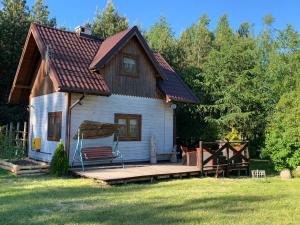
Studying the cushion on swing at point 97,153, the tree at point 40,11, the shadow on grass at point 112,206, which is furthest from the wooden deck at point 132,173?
the tree at point 40,11

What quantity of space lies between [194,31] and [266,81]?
15.7 m

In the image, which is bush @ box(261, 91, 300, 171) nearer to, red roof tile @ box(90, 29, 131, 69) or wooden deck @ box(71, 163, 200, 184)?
wooden deck @ box(71, 163, 200, 184)

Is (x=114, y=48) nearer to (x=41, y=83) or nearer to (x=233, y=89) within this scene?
(x=41, y=83)

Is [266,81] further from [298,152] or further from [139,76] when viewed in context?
[139,76]

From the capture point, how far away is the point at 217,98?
22734 mm

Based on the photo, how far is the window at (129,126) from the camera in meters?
16.0

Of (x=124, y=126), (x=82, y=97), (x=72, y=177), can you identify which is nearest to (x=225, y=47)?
(x=124, y=126)

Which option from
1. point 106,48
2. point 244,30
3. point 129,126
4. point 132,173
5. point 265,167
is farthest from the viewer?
point 244,30

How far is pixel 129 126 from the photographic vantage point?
53.7 feet

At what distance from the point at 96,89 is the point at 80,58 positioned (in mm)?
2049

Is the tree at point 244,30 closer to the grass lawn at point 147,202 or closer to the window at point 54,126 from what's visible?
the window at point 54,126

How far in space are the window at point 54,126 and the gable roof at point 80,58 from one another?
182cm

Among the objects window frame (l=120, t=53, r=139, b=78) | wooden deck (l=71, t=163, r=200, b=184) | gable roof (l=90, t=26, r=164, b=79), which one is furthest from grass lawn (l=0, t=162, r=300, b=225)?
window frame (l=120, t=53, r=139, b=78)

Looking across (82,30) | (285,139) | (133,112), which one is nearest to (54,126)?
(133,112)
